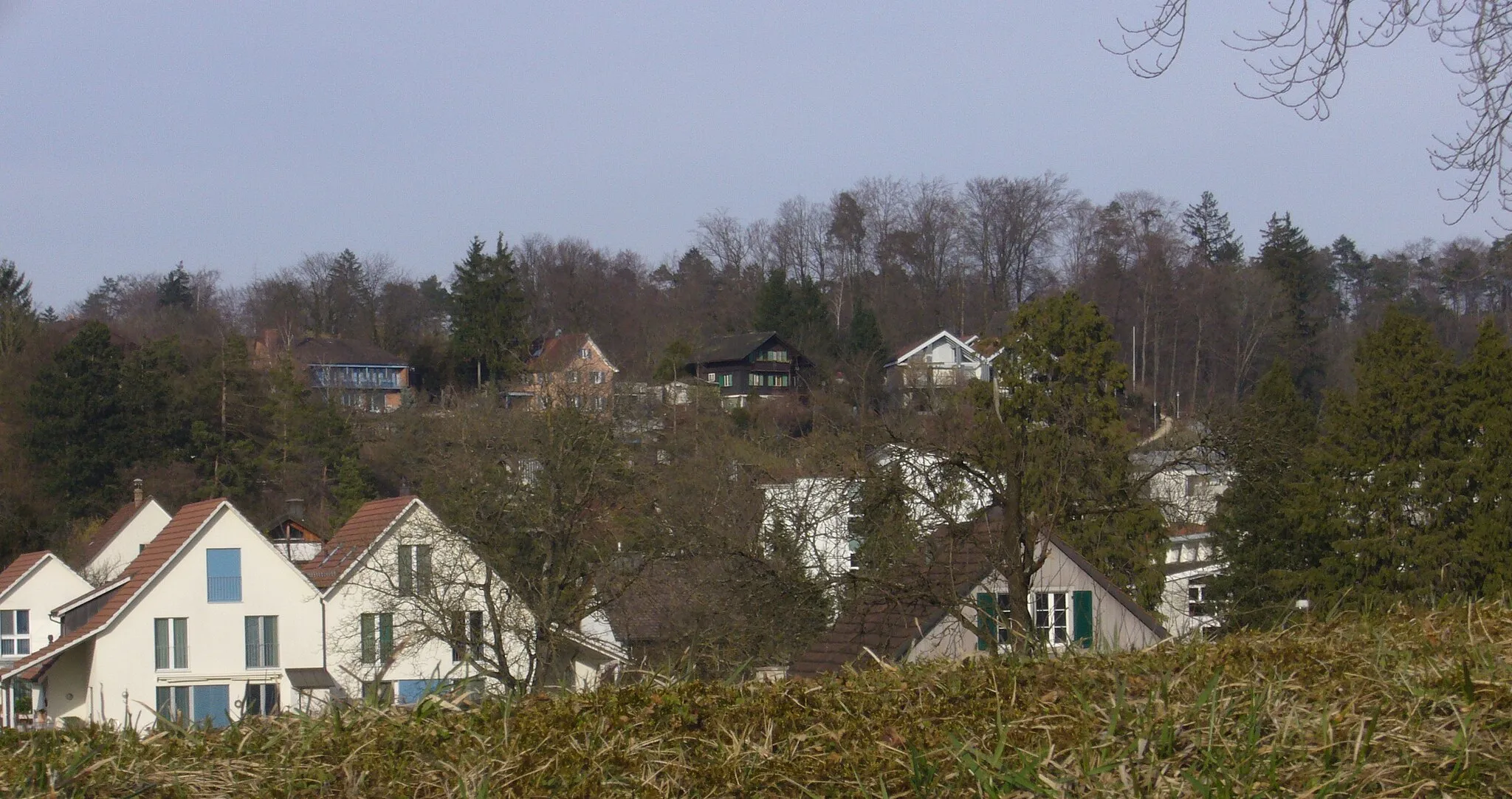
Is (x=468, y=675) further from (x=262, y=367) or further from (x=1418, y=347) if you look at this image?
(x=262, y=367)

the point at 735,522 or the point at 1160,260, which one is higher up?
the point at 1160,260

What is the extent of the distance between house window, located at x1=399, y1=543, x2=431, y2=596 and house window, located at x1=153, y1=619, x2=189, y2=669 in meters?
6.95

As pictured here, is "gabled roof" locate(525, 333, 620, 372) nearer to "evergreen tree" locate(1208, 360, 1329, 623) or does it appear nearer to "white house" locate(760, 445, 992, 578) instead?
"evergreen tree" locate(1208, 360, 1329, 623)

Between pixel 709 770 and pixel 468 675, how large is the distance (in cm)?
88

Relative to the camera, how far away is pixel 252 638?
38.7 metres

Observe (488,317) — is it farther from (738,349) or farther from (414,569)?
(414,569)

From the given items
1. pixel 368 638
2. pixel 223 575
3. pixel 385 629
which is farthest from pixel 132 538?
pixel 385 629

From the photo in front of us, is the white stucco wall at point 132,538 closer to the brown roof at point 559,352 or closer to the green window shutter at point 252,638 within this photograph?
the brown roof at point 559,352

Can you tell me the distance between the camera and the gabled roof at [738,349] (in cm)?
8375

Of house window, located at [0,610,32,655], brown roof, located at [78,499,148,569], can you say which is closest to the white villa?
house window, located at [0,610,32,655]

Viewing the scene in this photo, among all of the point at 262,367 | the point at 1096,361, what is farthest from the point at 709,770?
the point at 262,367

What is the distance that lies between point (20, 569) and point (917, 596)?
41205 mm

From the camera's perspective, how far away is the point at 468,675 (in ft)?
11.2

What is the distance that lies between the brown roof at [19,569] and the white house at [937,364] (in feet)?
108
